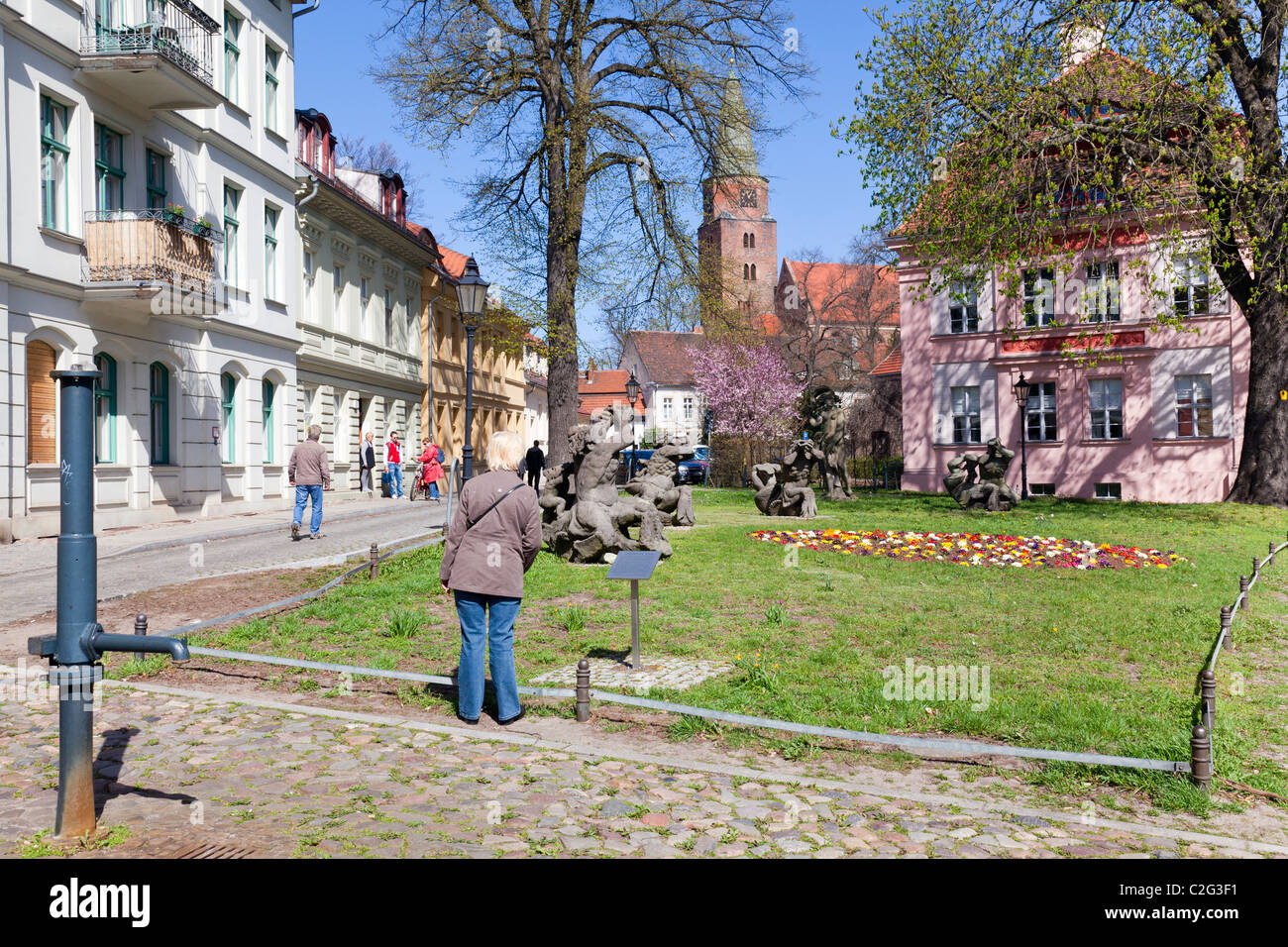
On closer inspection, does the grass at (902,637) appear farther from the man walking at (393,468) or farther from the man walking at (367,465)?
the man walking at (393,468)

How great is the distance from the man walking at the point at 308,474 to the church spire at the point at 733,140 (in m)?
11.7

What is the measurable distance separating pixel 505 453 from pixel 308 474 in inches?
459

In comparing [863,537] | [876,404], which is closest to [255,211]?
[863,537]

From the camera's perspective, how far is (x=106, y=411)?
62.7 feet

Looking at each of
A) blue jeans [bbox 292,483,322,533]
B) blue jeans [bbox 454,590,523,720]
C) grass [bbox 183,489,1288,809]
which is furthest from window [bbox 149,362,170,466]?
blue jeans [bbox 454,590,523,720]

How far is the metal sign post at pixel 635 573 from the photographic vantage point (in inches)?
276

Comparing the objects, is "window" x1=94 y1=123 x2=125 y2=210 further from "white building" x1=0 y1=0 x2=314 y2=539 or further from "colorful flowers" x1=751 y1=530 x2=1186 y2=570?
"colorful flowers" x1=751 y1=530 x2=1186 y2=570

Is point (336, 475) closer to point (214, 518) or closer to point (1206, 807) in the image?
point (214, 518)

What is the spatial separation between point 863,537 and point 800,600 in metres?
5.48

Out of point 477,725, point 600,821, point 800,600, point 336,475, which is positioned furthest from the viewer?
point 336,475

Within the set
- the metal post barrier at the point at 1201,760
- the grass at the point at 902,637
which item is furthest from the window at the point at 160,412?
the metal post barrier at the point at 1201,760

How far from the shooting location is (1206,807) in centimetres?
450

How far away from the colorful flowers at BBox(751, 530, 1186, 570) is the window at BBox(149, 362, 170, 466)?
42.3 ft

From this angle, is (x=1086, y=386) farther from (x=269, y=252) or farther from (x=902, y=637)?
(x=902, y=637)
